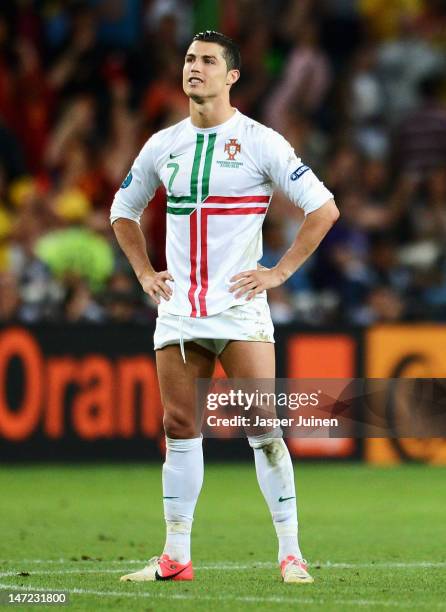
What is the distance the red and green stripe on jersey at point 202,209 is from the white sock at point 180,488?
0.64 meters

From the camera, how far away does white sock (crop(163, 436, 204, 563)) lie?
755 centimetres

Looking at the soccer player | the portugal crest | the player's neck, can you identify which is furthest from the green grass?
the player's neck

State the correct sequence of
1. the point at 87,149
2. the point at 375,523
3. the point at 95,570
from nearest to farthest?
1. the point at 95,570
2. the point at 375,523
3. the point at 87,149

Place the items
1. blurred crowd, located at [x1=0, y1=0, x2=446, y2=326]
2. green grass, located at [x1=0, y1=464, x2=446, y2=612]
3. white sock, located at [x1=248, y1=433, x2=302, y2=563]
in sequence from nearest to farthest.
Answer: green grass, located at [x1=0, y1=464, x2=446, y2=612], white sock, located at [x1=248, y1=433, x2=302, y2=563], blurred crowd, located at [x1=0, y1=0, x2=446, y2=326]

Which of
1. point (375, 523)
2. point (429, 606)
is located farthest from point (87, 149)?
point (429, 606)

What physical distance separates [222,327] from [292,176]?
2.47 ft

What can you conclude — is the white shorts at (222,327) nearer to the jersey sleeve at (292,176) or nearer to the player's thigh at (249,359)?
the player's thigh at (249,359)

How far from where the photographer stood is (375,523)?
10.5 metres

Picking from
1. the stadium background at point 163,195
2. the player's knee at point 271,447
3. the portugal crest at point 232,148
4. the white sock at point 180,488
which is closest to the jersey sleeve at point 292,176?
the portugal crest at point 232,148

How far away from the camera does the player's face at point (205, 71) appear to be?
7375 millimetres

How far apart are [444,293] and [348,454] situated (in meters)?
1.93

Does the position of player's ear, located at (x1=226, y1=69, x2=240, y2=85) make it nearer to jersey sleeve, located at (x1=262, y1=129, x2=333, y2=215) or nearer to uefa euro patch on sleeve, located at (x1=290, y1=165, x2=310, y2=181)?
jersey sleeve, located at (x1=262, y1=129, x2=333, y2=215)

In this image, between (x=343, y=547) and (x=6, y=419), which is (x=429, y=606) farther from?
(x=6, y=419)

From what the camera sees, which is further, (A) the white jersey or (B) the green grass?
(A) the white jersey
